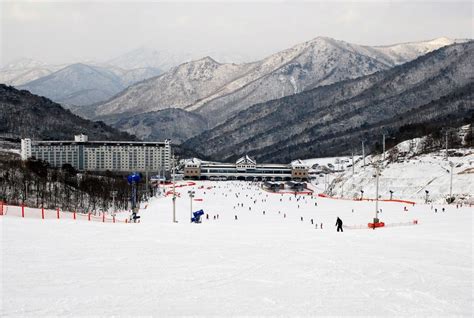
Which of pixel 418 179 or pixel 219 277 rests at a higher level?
pixel 418 179

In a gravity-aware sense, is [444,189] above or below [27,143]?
below

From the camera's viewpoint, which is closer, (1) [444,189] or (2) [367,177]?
(1) [444,189]

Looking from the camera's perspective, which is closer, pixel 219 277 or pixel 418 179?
Answer: pixel 219 277

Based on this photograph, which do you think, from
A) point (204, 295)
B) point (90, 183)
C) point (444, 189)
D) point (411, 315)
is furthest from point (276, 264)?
point (90, 183)

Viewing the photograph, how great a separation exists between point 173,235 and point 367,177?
88972 millimetres

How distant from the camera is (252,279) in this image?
13867mm

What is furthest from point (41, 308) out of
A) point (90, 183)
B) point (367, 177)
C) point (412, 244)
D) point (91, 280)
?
point (367, 177)

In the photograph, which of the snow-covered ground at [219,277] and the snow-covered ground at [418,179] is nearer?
the snow-covered ground at [219,277]

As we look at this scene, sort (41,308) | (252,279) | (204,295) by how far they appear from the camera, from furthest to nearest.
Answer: (252,279) < (204,295) < (41,308)

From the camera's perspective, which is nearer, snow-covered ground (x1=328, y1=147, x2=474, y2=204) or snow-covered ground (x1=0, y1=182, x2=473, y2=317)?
snow-covered ground (x1=0, y1=182, x2=473, y2=317)

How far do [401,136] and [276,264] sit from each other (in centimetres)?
17349

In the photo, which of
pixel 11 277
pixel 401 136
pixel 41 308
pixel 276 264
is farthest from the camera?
pixel 401 136

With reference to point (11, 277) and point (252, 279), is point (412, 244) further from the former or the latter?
point (11, 277)

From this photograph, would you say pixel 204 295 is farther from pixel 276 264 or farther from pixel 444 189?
pixel 444 189
